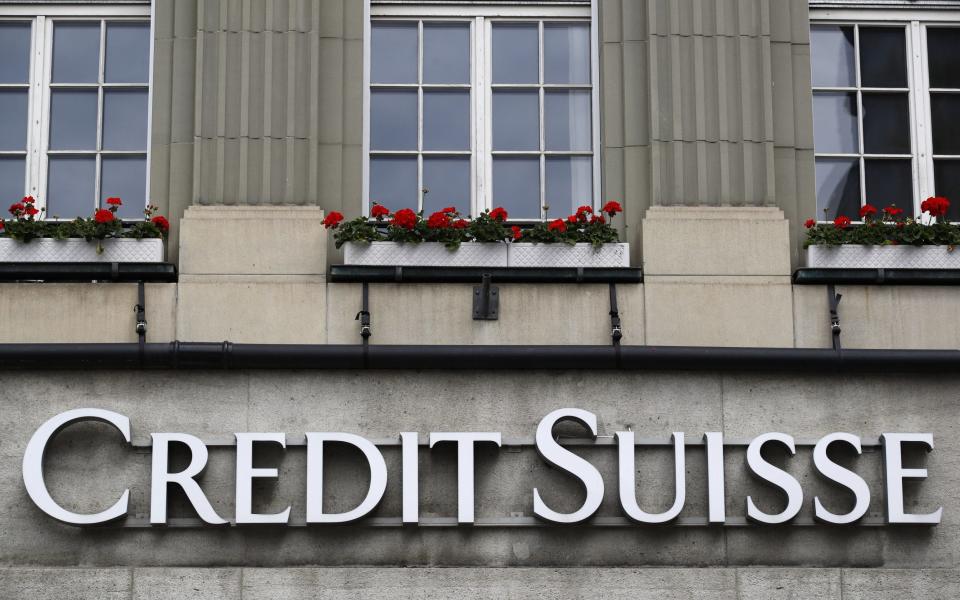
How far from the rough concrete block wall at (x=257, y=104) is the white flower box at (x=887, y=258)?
3.60 meters

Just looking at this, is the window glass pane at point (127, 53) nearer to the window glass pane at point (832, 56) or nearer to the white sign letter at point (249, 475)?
the white sign letter at point (249, 475)

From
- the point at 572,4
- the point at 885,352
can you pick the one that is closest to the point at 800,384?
the point at 885,352

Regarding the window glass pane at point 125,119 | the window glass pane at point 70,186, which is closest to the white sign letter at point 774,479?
the window glass pane at point 125,119

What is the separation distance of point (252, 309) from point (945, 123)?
5768mm

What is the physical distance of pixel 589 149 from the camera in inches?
540

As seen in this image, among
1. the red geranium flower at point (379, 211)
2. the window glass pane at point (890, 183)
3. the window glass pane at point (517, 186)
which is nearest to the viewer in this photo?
the red geranium flower at point (379, 211)

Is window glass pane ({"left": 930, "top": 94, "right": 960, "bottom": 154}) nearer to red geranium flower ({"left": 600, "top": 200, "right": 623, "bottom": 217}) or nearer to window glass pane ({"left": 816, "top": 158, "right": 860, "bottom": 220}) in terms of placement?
window glass pane ({"left": 816, "top": 158, "right": 860, "bottom": 220})

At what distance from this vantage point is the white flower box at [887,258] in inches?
510

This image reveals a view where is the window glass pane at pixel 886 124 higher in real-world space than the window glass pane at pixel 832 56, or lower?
lower

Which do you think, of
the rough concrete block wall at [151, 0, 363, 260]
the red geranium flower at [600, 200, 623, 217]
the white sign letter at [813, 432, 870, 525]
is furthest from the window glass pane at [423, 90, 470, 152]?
the white sign letter at [813, 432, 870, 525]

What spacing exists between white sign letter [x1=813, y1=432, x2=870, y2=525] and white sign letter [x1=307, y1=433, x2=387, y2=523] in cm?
313

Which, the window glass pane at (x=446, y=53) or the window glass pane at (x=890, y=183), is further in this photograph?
the window glass pane at (x=446, y=53)

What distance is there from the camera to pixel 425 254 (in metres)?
12.9

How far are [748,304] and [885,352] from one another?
106 cm
